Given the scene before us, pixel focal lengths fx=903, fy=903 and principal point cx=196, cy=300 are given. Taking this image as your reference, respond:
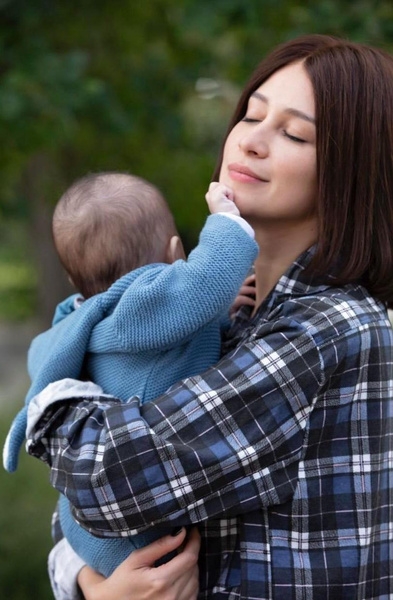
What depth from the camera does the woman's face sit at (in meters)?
1.84

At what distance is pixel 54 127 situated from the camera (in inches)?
163

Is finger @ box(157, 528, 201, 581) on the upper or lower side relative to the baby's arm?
lower

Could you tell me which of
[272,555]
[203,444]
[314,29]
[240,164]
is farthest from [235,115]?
[314,29]

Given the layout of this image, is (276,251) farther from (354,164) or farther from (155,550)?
(155,550)

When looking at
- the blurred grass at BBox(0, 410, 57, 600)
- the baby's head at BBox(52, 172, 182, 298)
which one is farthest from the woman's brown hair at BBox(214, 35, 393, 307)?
the blurred grass at BBox(0, 410, 57, 600)

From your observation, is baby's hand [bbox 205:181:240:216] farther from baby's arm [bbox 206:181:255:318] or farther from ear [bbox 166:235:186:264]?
ear [bbox 166:235:186:264]

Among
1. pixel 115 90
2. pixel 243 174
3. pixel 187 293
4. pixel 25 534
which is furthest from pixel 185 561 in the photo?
pixel 115 90

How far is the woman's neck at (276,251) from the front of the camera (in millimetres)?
1958

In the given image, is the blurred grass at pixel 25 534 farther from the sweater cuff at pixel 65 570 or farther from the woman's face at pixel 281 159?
the woman's face at pixel 281 159

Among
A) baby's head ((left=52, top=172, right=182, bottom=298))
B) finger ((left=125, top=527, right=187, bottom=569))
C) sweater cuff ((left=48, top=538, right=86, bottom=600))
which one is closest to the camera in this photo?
finger ((left=125, top=527, right=187, bottom=569))

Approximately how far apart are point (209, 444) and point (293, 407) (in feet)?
0.56

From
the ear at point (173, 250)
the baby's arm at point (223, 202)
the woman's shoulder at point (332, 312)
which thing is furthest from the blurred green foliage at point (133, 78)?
the woman's shoulder at point (332, 312)

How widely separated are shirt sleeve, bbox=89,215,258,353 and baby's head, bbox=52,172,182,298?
189 millimetres

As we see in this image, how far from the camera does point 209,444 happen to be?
1.67 metres
